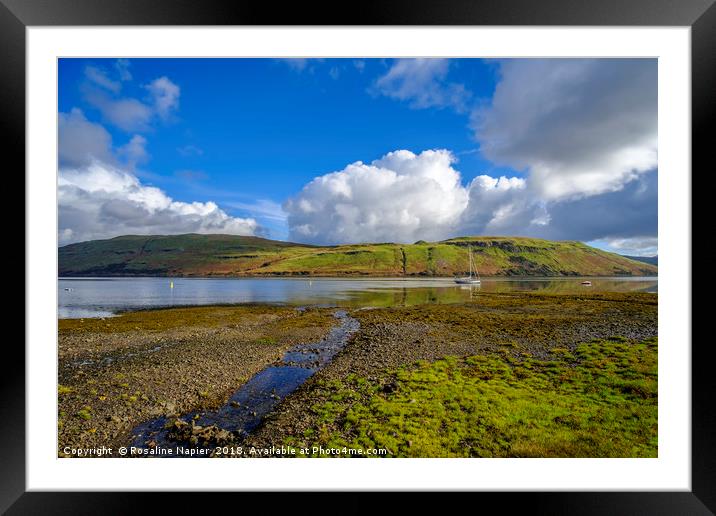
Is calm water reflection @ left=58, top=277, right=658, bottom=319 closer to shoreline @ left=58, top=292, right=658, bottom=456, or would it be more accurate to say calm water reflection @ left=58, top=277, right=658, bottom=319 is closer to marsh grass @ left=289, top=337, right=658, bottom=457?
shoreline @ left=58, top=292, right=658, bottom=456

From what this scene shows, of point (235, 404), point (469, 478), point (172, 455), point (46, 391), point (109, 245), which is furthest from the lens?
point (109, 245)

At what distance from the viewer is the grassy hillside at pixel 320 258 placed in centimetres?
6141

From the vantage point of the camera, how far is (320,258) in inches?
3386

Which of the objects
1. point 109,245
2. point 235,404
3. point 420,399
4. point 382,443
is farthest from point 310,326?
point 109,245

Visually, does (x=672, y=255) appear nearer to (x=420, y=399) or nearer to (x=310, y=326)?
(x=420, y=399)

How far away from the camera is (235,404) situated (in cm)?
495

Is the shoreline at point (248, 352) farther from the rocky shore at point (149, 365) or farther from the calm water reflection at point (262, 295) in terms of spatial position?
the calm water reflection at point (262, 295)

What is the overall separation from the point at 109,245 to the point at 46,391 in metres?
87.5

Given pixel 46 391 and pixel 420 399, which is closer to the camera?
pixel 46 391
